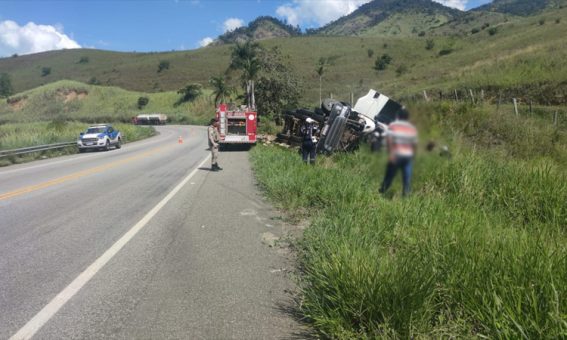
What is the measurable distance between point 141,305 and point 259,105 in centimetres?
3989

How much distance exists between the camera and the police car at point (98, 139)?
2809 centimetres

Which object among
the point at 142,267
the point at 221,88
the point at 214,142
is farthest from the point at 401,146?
the point at 221,88

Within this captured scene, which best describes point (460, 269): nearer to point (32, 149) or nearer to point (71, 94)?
point (32, 149)

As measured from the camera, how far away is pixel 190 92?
100438mm

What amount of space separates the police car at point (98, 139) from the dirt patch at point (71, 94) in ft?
299

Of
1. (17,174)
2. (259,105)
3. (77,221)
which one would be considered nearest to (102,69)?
(259,105)

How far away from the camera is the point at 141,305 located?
480cm

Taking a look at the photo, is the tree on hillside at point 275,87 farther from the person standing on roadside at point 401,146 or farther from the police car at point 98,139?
the person standing on roadside at point 401,146

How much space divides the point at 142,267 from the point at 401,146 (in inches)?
234

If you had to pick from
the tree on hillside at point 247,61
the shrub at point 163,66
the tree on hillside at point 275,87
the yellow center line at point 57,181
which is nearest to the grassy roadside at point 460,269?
the yellow center line at point 57,181

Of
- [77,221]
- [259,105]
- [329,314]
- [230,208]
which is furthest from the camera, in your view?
[259,105]

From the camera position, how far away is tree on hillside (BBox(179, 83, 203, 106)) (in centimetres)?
9988

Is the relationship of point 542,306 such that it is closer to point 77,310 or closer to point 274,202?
point 77,310

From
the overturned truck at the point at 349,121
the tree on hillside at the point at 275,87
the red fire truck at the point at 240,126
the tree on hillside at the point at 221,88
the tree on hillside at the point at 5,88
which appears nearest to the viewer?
the overturned truck at the point at 349,121
